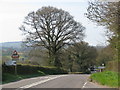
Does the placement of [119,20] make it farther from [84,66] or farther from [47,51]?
[84,66]

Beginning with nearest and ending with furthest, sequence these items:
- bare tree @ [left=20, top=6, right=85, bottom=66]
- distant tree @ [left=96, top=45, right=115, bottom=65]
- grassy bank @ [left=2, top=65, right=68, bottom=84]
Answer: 1. distant tree @ [left=96, top=45, right=115, bottom=65]
2. grassy bank @ [left=2, top=65, right=68, bottom=84]
3. bare tree @ [left=20, top=6, right=85, bottom=66]

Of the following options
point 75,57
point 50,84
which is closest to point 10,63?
point 50,84

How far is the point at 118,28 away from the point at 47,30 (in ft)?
134

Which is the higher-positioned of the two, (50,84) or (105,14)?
(105,14)

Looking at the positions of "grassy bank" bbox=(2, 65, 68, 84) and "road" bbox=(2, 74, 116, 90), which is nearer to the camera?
"road" bbox=(2, 74, 116, 90)

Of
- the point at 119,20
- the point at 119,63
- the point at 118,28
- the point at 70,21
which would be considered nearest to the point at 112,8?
the point at 119,20

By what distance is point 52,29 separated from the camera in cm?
6134

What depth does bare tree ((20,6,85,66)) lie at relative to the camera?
60062 millimetres

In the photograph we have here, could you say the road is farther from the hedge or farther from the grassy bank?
the hedge

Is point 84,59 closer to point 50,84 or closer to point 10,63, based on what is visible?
point 10,63

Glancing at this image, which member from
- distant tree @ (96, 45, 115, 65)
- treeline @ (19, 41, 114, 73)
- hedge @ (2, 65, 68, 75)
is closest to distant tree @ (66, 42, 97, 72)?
treeline @ (19, 41, 114, 73)

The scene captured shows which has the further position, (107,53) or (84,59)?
(84,59)

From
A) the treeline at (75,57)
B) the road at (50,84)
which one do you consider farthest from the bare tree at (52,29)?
the road at (50,84)

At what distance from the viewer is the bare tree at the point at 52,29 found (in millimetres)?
60062
